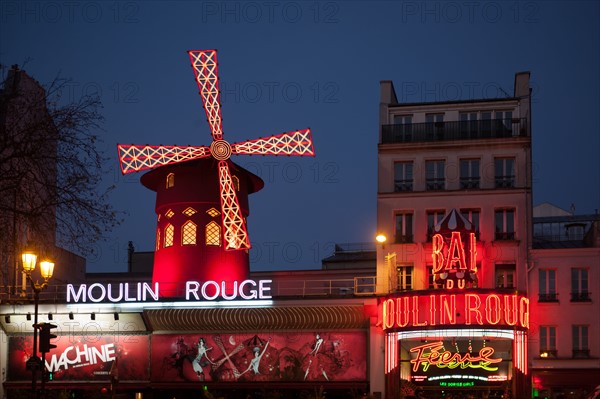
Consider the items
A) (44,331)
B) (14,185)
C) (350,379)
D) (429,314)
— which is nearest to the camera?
(14,185)

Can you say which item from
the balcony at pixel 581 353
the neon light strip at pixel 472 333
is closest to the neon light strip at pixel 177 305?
the neon light strip at pixel 472 333

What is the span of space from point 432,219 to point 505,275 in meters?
2.51

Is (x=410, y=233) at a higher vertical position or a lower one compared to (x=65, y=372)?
higher

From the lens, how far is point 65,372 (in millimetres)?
29938

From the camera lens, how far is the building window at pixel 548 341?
89.4ft

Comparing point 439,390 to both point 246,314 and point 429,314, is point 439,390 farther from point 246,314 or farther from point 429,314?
point 246,314

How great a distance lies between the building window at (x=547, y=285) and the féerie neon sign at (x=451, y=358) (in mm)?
2061

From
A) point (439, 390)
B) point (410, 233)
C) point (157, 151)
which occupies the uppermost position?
point (157, 151)

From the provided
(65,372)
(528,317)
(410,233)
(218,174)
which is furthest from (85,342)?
(528,317)

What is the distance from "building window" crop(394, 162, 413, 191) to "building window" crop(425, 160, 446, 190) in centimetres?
48

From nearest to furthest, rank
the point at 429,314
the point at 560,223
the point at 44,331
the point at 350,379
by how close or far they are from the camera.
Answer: the point at 44,331, the point at 429,314, the point at 350,379, the point at 560,223

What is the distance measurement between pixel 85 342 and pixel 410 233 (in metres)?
10.0

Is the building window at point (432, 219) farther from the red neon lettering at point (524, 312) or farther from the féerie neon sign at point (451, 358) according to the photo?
the red neon lettering at point (524, 312)

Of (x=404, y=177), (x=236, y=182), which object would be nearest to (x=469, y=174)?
(x=404, y=177)
